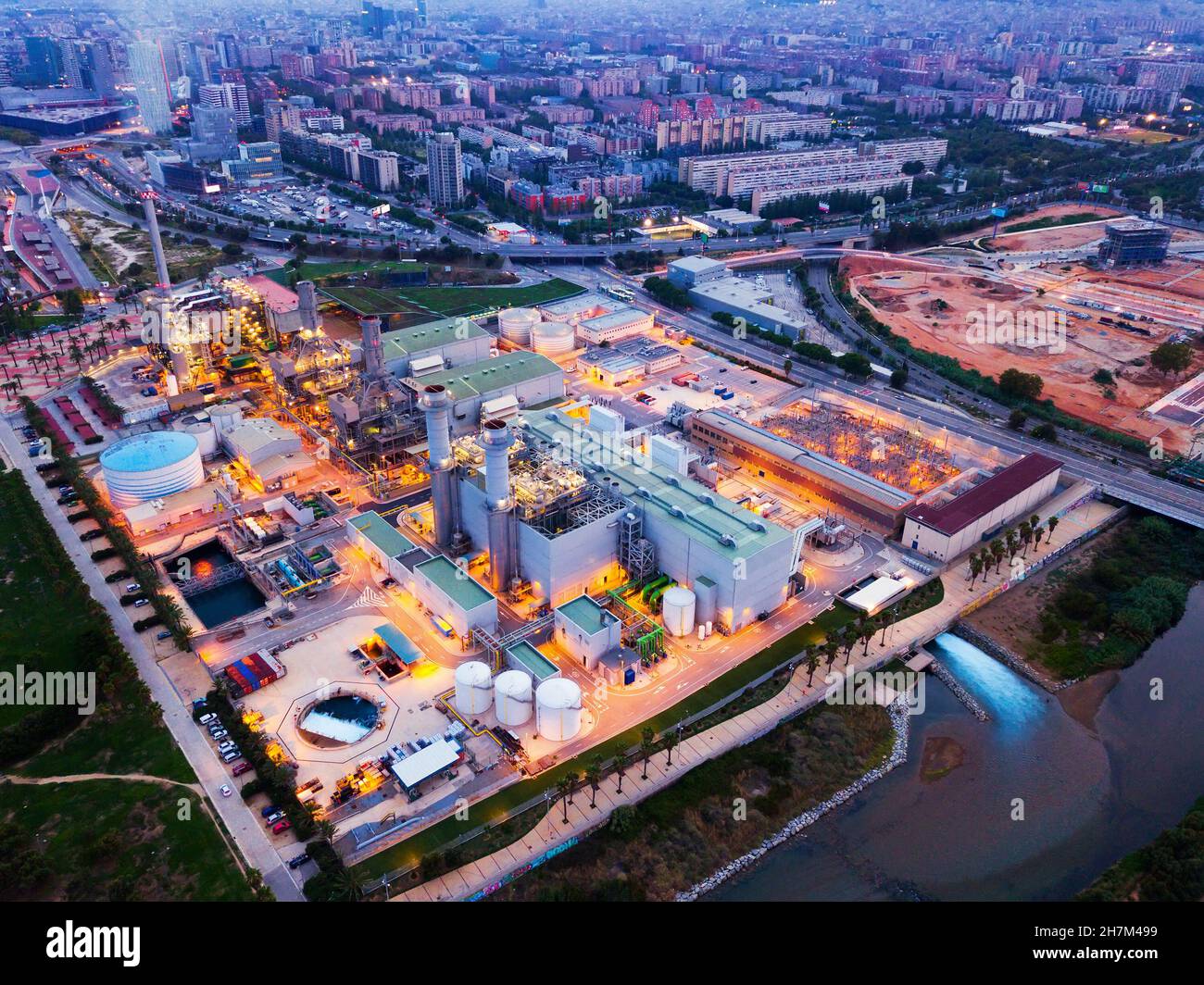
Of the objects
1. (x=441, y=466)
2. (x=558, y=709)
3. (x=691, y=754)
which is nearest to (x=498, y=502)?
(x=441, y=466)

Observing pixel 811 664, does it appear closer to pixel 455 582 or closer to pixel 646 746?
pixel 646 746

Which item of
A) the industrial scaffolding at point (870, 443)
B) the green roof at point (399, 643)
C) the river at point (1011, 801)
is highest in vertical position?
the industrial scaffolding at point (870, 443)

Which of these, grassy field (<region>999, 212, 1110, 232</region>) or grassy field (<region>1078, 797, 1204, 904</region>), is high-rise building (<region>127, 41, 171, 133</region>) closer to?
grassy field (<region>999, 212, 1110, 232</region>)

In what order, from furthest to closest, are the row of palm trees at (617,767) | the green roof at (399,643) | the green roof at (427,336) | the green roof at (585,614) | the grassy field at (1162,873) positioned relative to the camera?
the green roof at (427,336) → the green roof at (399,643) → the green roof at (585,614) → the row of palm trees at (617,767) → the grassy field at (1162,873)

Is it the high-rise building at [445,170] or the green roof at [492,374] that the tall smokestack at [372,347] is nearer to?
the green roof at [492,374]

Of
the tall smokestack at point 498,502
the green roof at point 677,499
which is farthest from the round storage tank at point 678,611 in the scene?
the tall smokestack at point 498,502

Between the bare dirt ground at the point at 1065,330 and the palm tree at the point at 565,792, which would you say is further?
the bare dirt ground at the point at 1065,330
